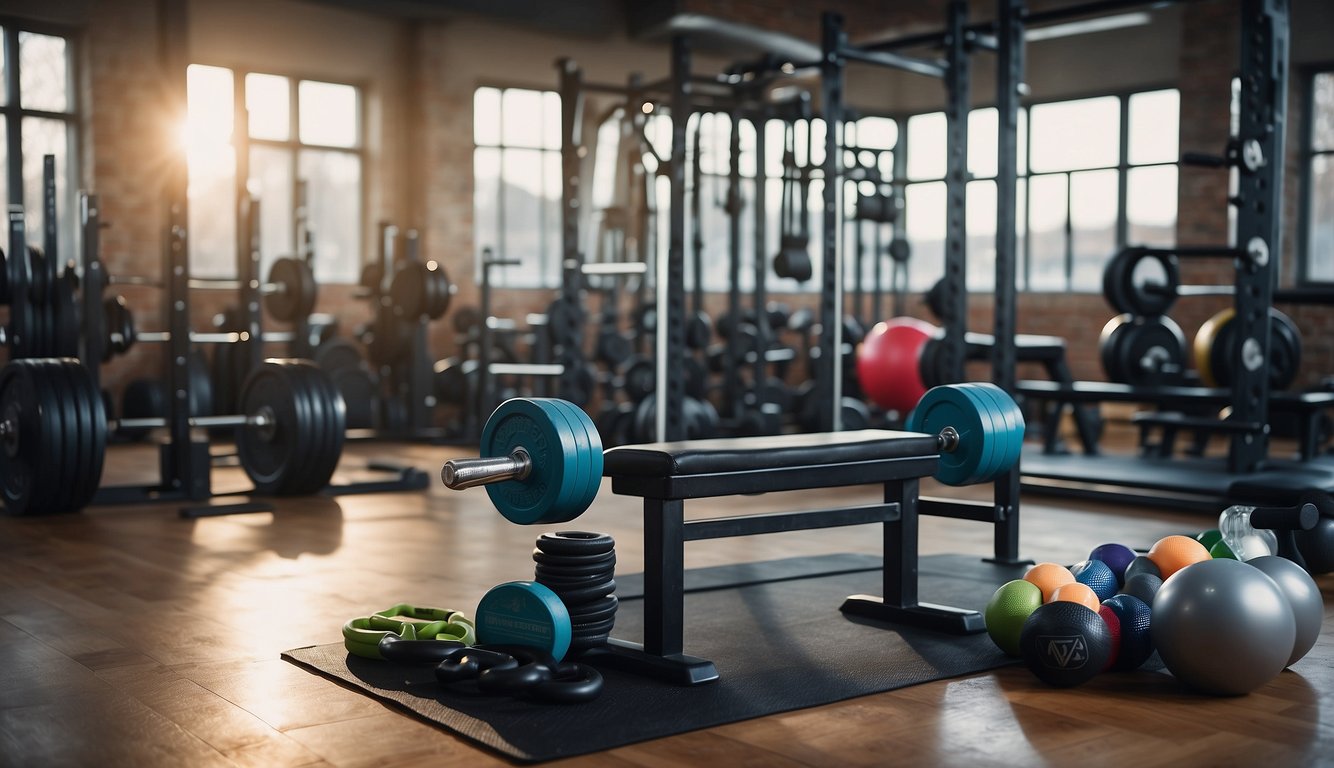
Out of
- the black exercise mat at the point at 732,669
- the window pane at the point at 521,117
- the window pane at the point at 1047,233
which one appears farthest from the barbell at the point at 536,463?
the window pane at the point at 1047,233

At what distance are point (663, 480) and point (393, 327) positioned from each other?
570 cm

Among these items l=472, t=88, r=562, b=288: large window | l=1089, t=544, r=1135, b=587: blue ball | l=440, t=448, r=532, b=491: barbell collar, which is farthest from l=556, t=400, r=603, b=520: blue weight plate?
l=472, t=88, r=562, b=288: large window

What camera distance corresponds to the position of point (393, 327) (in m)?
7.92

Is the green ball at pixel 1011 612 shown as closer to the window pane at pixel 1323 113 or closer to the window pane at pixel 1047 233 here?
the window pane at pixel 1323 113

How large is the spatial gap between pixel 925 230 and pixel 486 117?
403 cm

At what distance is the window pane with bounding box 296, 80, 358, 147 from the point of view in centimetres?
913

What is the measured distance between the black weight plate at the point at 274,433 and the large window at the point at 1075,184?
225 inches

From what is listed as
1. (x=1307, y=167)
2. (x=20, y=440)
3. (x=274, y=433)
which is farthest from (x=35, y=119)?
(x=1307, y=167)

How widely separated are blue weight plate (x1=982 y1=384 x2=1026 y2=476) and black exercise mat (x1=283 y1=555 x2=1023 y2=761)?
15.3 inches

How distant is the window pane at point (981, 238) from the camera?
35.0 feet

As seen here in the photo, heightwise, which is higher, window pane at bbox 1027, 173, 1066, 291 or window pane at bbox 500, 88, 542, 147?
window pane at bbox 500, 88, 542, 147

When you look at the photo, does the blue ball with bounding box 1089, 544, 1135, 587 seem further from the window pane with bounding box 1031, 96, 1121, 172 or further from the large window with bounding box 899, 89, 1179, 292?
the window pane with bounding box 1031, 96, 1121, 172

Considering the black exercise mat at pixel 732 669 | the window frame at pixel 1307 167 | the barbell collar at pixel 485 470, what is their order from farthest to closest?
the window frame at pixel 1307 167, the barbell collar at pixel 485 470, the black exercise mat at pixel 732 669

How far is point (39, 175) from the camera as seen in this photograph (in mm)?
8219
